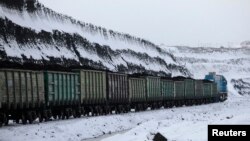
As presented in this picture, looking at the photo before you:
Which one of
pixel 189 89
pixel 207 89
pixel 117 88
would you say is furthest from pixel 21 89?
pixel 207 89

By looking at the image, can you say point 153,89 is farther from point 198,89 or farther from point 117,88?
point 198,89

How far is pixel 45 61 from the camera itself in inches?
2382

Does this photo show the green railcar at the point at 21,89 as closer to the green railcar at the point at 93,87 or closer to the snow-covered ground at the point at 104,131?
the snow-covered ground at the point at 104,131

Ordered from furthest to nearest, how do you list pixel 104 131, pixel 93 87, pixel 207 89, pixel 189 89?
1. pixel 207 89
2. pixel 189 89
3. pixel 93 87
4. pixel 104 131

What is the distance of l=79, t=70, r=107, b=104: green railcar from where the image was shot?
33.7 metres

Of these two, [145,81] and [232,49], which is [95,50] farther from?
[232,49]

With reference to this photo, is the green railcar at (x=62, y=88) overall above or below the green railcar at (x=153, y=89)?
above

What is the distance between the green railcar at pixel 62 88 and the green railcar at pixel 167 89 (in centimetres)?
2232

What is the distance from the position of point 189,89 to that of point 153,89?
14.7 m

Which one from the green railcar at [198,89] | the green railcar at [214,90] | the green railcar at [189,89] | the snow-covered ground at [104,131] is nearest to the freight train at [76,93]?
the snow-covered ground at [104,131]

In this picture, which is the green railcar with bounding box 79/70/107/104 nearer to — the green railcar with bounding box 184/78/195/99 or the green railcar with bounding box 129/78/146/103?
the green railcar with bounding box 129/78/146/103

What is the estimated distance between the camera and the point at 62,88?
98.9ft

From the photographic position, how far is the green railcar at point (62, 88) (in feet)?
92.9

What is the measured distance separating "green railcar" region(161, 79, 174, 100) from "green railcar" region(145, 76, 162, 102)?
1.20m
